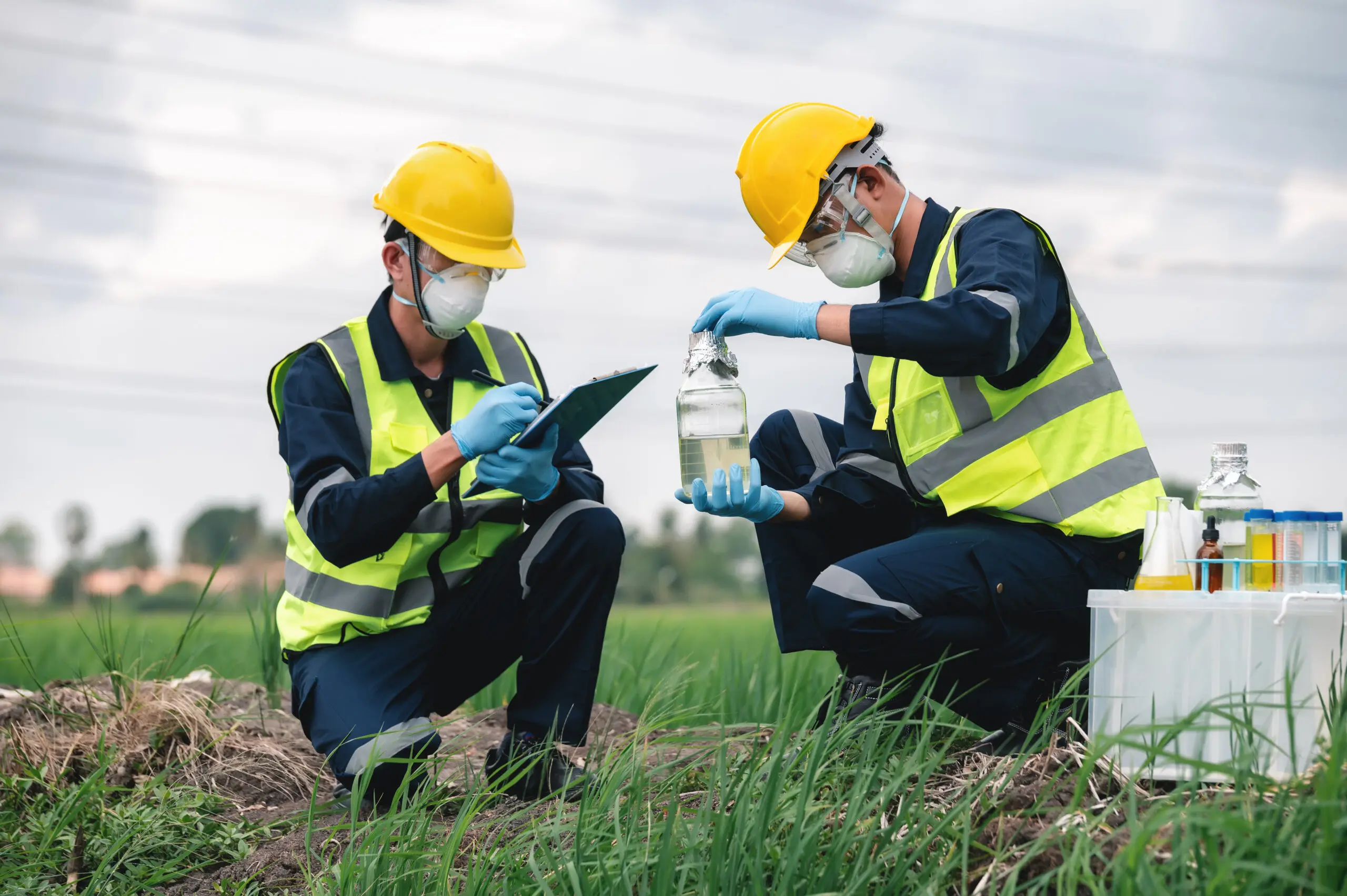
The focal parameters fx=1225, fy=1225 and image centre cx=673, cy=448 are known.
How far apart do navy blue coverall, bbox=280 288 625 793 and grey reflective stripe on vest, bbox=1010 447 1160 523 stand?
123 centimetres

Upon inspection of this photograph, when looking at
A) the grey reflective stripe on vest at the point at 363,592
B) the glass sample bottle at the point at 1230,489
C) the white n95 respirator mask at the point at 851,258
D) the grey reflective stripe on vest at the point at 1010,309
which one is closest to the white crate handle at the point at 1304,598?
the glass sample bottle at the point at 1230,489

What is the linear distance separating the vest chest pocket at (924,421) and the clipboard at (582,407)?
0.73m

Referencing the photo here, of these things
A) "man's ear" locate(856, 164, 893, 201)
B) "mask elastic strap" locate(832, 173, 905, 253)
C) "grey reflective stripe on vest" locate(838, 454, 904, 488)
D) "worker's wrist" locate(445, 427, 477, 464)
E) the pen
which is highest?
"man's ear" locate(856, 164, 893, 201)

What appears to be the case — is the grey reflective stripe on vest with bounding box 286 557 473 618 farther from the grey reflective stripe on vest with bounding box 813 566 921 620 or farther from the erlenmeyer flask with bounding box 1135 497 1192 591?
the erlenmeyer flask with bounding box 1135 497 1192 591

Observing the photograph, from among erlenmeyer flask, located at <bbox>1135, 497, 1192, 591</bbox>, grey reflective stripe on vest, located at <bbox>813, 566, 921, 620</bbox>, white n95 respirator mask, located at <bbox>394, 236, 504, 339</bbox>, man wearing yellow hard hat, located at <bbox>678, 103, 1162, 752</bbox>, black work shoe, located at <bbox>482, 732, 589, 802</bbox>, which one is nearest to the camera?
erlenmeyer flask, located at <bbox>1135, 497, 1192, 591</bbox>

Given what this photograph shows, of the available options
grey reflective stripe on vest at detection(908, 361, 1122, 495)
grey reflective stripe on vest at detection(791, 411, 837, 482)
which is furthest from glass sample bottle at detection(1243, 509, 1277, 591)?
grey reflective stripe on vest at detection(791, 411, 837, 482)

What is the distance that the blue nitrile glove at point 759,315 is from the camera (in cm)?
318

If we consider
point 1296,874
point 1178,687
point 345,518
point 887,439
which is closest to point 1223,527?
point 1178,687

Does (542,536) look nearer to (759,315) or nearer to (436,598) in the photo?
(436,598)

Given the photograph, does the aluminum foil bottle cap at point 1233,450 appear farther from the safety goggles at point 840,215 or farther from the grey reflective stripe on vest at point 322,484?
the grey reflective stripe on vest at point 322,484

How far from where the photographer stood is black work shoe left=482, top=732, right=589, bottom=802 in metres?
3.33

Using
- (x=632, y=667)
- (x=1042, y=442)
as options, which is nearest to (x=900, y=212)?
(x=1042, y=442)

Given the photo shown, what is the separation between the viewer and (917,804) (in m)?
2.17

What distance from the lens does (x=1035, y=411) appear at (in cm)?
331
